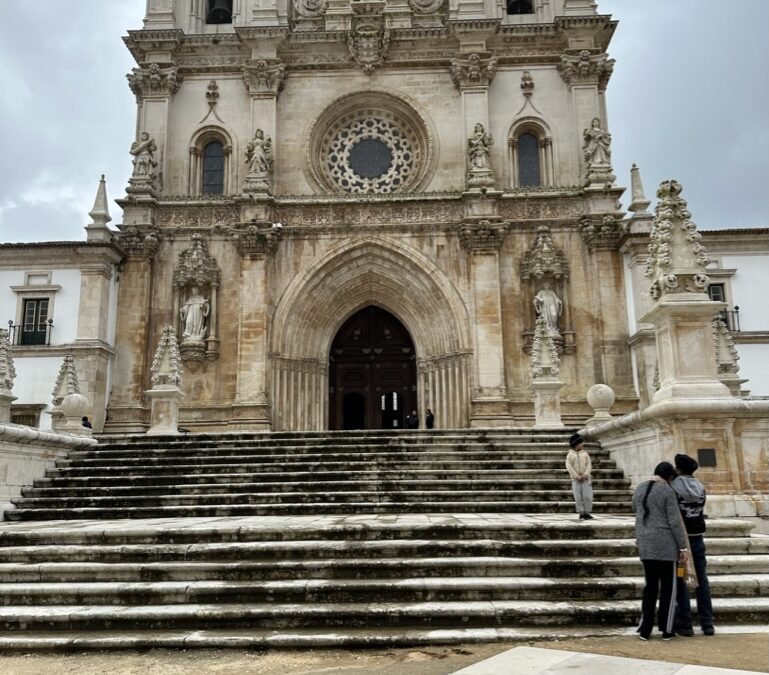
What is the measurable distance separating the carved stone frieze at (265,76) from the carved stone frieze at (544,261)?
35.3 ft

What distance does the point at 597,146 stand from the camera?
2344cm

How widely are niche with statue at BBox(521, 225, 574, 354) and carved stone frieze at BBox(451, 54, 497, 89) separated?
5.91 m

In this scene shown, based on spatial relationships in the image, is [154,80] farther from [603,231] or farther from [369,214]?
[603,231]

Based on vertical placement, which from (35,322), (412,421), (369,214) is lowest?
(412,421)

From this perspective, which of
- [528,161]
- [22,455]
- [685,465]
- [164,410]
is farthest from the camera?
[528,161]

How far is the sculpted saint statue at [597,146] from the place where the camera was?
23.4 m

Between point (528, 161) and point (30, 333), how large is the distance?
1800 cm

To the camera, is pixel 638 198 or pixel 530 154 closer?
pixel 638 198

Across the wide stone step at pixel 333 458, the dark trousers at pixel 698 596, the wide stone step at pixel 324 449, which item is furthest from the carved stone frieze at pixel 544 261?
the dark trousers at pixel 698 596

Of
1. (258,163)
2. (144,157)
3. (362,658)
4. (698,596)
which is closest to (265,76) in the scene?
(258,163)

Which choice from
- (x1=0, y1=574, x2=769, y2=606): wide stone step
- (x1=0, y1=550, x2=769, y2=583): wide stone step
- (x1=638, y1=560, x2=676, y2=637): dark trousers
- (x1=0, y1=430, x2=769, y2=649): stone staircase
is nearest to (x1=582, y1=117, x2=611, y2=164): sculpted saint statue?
(x1=0, y1=430, x2=769, y2=649): stone staircase

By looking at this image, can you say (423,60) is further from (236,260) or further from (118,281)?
(118,281)

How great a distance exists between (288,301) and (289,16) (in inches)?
443

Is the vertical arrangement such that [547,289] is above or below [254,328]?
above
